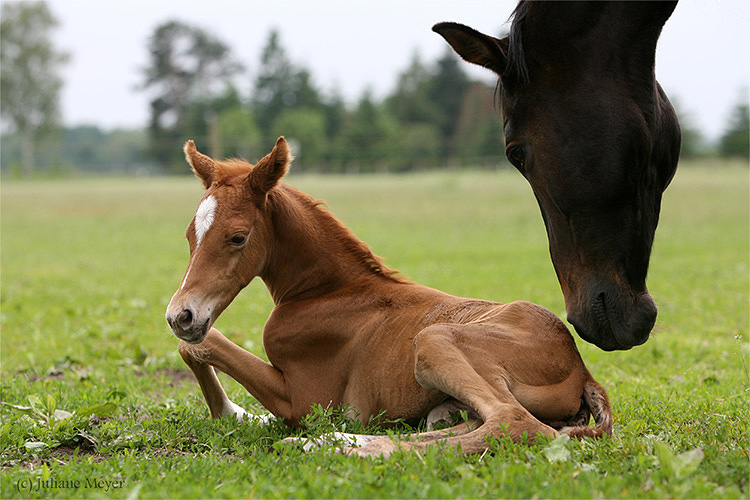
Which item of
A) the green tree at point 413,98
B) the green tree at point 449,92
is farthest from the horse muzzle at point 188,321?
the green tree at point 413,98

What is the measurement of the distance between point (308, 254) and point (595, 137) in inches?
83.4

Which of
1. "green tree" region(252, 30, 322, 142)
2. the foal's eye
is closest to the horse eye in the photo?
the foal's eye

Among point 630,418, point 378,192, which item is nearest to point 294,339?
point 630,418

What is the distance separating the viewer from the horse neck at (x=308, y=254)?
15.4 ft

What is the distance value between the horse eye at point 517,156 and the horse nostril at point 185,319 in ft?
6.28

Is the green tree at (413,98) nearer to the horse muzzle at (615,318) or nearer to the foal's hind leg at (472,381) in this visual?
the foal's hind leg at (472,381)

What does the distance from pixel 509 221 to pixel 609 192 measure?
20.7 metres

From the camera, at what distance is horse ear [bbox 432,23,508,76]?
3529 mm

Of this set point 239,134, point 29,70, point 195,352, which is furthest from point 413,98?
point 195,352

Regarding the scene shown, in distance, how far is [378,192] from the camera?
34938 millimetres

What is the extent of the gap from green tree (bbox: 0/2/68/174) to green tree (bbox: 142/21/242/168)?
8845mm

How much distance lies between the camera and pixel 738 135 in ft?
180

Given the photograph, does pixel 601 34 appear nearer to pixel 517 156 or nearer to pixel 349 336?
pixel 517 156

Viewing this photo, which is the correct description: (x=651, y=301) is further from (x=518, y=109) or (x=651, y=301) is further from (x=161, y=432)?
(x=161, y=432)
